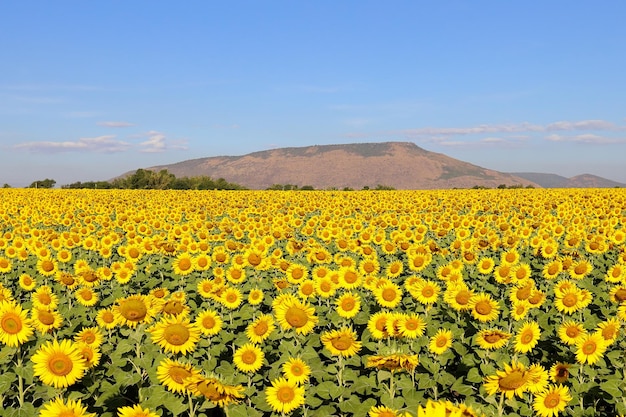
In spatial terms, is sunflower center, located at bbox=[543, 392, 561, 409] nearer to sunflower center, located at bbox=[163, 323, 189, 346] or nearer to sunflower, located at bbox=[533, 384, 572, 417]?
sunflower, located at bbox=[533, 384, 572, 417]

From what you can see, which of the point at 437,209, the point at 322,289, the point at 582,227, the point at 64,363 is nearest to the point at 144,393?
the point at 64,363

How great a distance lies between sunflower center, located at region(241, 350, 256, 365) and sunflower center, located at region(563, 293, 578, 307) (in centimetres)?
485

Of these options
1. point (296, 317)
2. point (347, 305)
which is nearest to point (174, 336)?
point (296, 317)

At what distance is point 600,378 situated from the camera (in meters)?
5.64

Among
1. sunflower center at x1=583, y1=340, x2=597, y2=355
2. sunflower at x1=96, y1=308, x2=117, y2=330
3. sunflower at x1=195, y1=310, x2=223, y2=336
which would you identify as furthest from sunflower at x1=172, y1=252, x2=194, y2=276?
sunflower center at x1=583, y1=340, x2=597, y2=355

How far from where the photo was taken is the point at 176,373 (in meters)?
3.71

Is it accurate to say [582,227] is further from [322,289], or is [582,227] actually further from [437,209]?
[322,289]

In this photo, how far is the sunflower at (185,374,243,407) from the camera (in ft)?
11.1

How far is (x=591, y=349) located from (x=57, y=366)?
5715 mm

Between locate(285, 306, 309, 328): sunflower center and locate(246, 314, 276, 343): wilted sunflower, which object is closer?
locate(285, 306, 309, 328): sunflower center

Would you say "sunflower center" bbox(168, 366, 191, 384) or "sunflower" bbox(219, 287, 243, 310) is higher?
"sunflower center" bbox(168, 366, 191, 384)

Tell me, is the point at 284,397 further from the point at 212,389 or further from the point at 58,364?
the point at 58,364

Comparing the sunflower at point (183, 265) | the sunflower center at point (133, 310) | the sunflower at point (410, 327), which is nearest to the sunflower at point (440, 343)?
the sunflower at point (410, 327)

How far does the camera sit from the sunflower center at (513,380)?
13.3 ft
